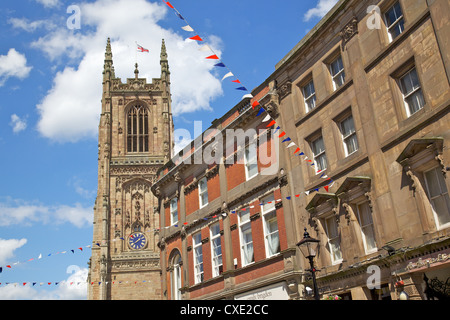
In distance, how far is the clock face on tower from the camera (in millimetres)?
68250

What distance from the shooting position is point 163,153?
3002 inches

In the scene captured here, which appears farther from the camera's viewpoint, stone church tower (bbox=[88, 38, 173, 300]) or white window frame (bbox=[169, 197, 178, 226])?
stone church tower (bbox=[88, 38, 173, 300])

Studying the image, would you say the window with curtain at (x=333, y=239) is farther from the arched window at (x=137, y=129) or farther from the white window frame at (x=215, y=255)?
the arched window at (x=137, y=129)

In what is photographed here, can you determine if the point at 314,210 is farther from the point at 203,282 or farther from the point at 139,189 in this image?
the point at 139,189

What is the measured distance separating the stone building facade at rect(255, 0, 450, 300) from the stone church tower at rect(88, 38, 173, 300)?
46.3 m

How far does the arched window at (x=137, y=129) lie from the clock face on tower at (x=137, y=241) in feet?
49.6

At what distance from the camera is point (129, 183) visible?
2862 inches

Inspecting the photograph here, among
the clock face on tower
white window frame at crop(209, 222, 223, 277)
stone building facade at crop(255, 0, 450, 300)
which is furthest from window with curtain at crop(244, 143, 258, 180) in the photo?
the clock face on tower

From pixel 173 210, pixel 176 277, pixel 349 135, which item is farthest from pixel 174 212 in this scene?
pixel 349 135

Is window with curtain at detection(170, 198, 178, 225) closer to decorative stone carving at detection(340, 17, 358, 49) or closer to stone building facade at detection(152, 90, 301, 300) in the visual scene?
stone building facade at detection(152, 90, 301, 300)

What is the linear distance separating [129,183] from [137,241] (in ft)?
31.0

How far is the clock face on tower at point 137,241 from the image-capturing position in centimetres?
6825

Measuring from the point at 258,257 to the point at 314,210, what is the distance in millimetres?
4000
